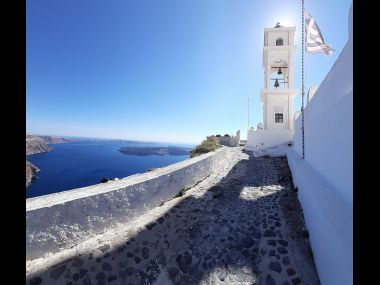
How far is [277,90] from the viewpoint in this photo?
61.2ft

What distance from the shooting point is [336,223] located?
3.02m

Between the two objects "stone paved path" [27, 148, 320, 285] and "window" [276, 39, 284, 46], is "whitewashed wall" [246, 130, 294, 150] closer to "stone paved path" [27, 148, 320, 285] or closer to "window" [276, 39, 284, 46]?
"window" [276, 39, 284, 46]

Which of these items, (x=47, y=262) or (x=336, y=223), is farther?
(x=47, y=262)

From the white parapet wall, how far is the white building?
569 inches

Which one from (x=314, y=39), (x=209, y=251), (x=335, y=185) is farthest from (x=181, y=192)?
(x=314, y=39)

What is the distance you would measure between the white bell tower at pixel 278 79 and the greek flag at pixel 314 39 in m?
10.2

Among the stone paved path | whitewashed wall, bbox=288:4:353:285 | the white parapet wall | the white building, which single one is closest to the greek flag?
whitewashed wall, bbox=288:4:353:285

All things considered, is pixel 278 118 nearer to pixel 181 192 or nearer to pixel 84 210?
pixel 181 192

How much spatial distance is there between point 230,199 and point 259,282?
3145mm

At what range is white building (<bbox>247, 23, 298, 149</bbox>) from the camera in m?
18.4

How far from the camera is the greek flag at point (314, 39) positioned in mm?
8219
